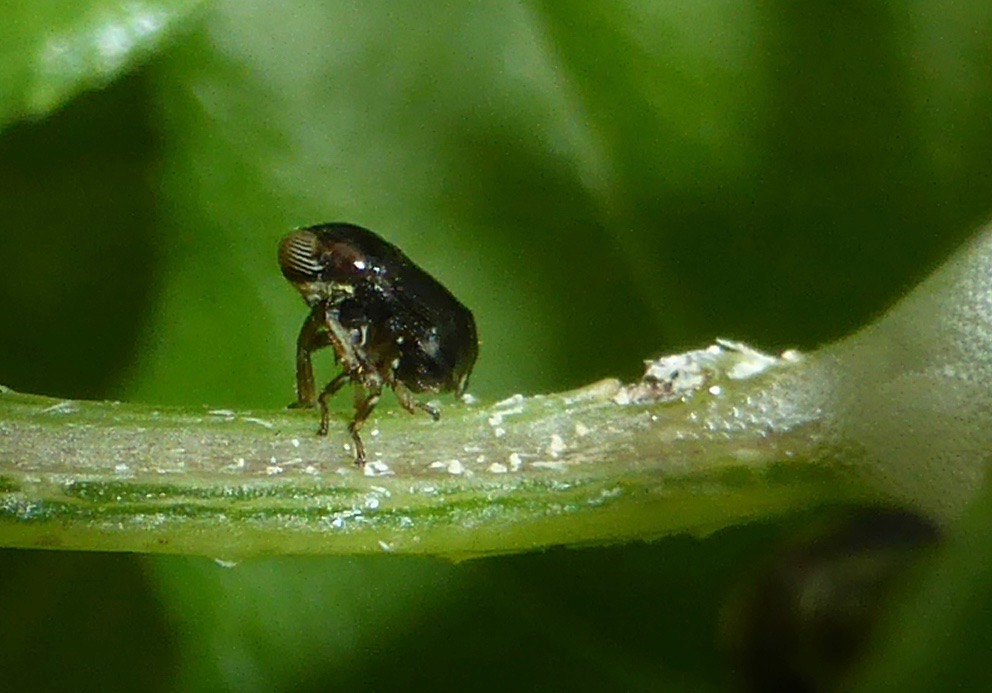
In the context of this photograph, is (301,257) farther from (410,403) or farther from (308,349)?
(410,403)

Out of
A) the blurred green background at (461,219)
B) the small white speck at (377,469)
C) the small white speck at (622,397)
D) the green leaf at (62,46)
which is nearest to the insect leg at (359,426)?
the small white speck at (377,469)

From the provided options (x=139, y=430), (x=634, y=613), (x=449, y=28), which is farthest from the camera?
(x=449, y=28)

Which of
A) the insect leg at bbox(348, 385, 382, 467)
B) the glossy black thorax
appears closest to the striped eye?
the glossy black thorax

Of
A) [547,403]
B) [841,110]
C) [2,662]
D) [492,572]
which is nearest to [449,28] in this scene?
[841,110]

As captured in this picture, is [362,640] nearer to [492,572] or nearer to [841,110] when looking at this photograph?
[492,572]

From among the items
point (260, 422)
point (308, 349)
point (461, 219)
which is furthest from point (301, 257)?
point (260, 422)

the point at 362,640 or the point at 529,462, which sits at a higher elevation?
the point at 529,462

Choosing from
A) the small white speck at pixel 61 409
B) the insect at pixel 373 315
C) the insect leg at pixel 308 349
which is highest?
the small white speck at pixel 61 409

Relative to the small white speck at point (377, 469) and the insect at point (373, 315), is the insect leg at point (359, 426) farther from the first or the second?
the insect at point (373, 315)

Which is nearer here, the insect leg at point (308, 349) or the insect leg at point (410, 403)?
the insect leg at point (410, 403)
